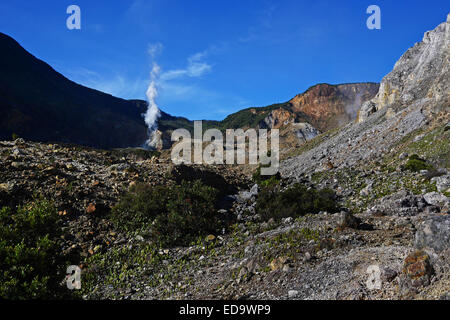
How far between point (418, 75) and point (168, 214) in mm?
44503

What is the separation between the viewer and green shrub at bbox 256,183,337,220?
15.3m

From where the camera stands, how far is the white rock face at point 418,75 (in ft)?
118

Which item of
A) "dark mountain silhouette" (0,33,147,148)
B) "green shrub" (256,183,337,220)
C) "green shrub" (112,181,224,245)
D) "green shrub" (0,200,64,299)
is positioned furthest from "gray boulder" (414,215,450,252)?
"dark mountain silhouette" (0,33,147,148)

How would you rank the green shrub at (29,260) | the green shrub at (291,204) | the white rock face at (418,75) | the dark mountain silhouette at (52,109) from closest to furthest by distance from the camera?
the green shrub at (29,260) < the green shrub at (291,204) < the white rock face at (418,75) < the dark mountain silhouette at (52,109)

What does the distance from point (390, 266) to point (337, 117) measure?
131 m

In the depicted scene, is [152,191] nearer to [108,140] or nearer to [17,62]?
[108,140]

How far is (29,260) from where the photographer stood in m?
7.53

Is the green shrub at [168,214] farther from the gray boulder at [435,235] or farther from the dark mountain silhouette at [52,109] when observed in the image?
the dark mountain silhouette at [52,109]

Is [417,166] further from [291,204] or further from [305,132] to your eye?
[305,132]

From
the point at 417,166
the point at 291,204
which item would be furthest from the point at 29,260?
the point at 417,166

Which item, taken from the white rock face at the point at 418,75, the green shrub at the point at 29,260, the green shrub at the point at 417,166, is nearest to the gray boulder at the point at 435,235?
the green shrub at the point at 29,260

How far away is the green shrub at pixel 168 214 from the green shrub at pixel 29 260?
4808 mm

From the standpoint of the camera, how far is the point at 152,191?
16.1 m

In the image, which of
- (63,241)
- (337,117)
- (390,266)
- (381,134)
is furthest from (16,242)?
(337,117)
